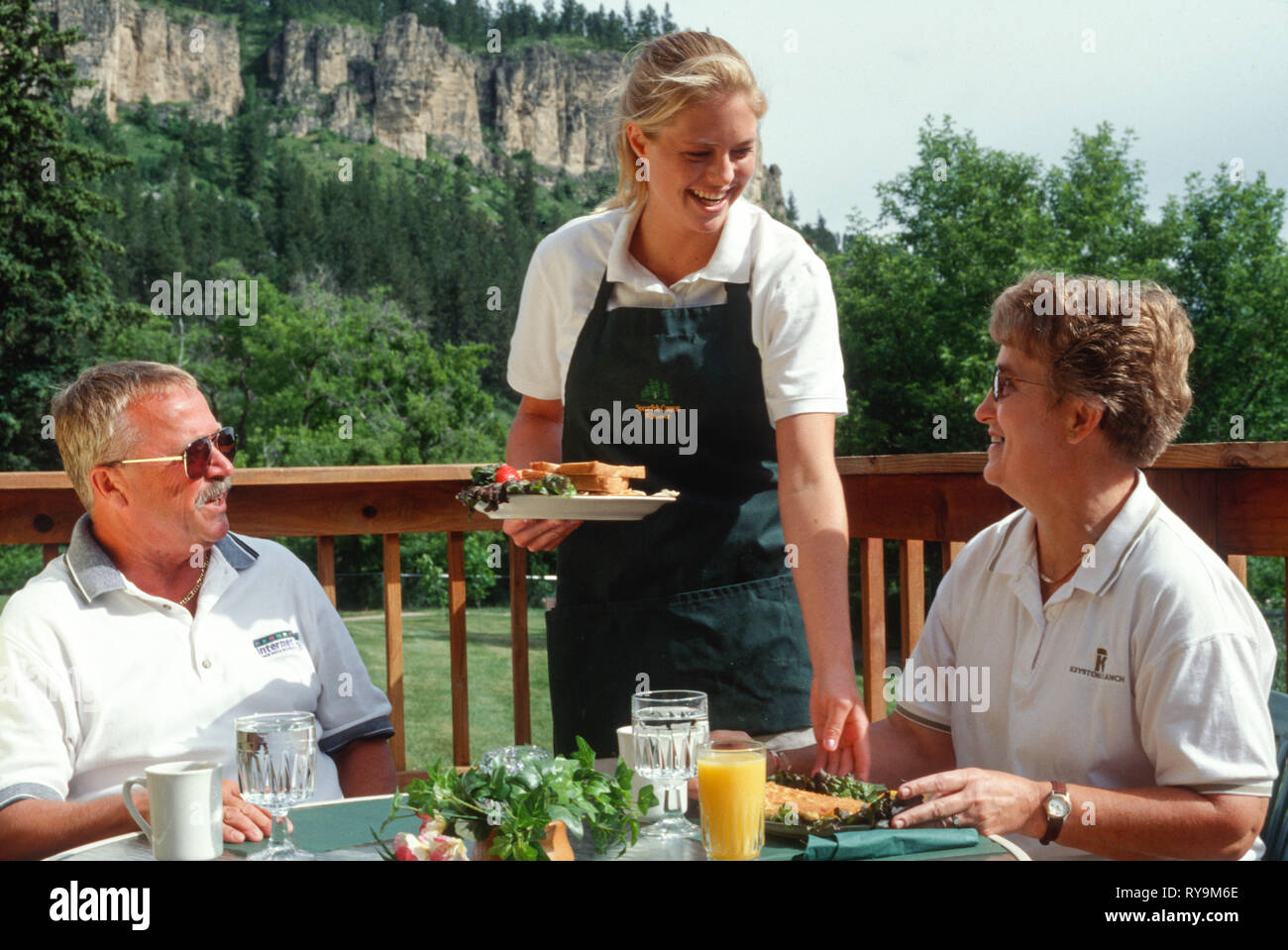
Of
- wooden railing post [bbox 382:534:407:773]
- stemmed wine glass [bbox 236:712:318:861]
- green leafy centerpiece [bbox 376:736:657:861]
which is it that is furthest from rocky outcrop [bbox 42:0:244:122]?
green leafy centerpiece [bbox 376:736:657:861]

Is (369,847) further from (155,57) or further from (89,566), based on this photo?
(155,57)

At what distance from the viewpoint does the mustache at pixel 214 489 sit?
221 cm

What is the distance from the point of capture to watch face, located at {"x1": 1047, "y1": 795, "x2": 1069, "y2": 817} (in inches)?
57.6

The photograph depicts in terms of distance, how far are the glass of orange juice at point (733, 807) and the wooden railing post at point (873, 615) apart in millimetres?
1987

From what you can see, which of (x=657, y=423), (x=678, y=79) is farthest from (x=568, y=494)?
(x=678, y=79)

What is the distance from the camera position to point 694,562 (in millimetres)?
2021

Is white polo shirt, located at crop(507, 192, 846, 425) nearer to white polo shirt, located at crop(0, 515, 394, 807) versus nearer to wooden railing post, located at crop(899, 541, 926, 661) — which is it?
white polo shirt, located at crop(0, 515, 394, 807)

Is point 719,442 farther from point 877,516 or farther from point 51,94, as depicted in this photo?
point 51,94

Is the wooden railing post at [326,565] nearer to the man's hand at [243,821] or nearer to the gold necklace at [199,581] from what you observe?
the gold necklace at [199,581]

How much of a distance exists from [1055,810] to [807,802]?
1.02 feet

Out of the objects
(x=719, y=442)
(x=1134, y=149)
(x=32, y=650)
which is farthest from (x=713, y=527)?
(x=1134, y=149)

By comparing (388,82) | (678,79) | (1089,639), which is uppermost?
(388,82)

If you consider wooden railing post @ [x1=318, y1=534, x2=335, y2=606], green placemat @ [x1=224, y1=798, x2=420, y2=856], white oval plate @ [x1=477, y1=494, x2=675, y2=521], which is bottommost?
green placemat @ [x1=224, y1=798, x2=420, y2=856]
